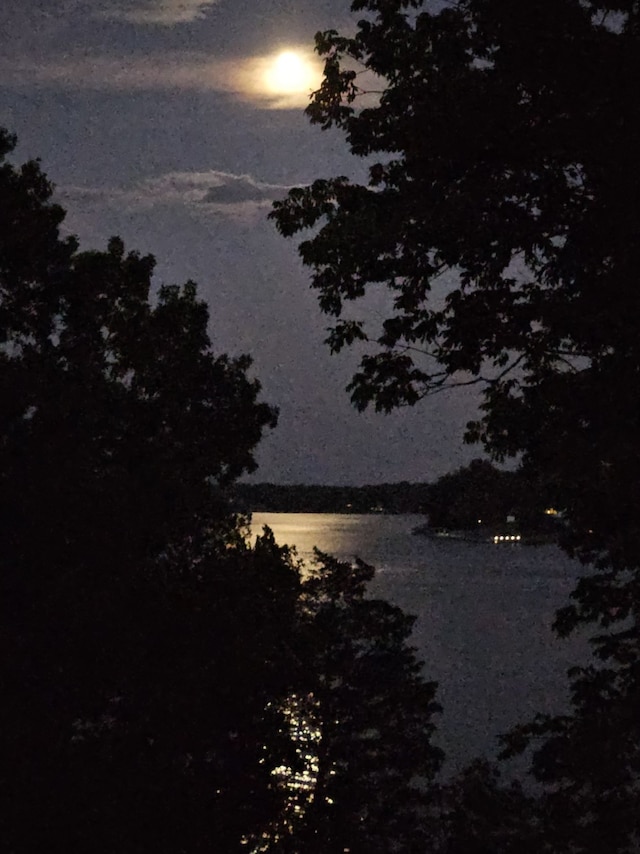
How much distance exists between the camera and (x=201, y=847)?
35.1 feet

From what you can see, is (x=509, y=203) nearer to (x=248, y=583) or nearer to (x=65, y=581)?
(x=65, y=581)

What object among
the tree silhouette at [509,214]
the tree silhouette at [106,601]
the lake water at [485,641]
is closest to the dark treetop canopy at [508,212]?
the tree silhouette at [509,214]

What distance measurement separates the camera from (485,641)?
88.7 m

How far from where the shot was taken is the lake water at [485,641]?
58.8 metres

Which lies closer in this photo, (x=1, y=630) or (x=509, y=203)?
(x=509, y=203)

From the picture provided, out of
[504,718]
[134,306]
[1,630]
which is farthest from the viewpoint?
[504,718]

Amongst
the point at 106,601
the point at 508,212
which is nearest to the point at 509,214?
the point at 508,212

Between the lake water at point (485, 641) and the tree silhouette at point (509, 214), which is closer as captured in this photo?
the tree silhouette at point (509, 214)

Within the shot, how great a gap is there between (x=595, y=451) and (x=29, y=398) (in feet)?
20.7

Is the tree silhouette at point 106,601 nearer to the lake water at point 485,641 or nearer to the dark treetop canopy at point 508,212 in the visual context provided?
the dark treetop canopy at point 508,212

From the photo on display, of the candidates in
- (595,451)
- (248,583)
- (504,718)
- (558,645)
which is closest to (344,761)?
(248,583)

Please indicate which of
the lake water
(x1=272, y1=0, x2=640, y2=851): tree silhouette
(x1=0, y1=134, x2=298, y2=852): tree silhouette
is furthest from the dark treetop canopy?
the lake water

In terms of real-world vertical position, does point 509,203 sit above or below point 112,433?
above

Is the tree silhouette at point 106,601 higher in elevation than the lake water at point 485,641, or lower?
higher
